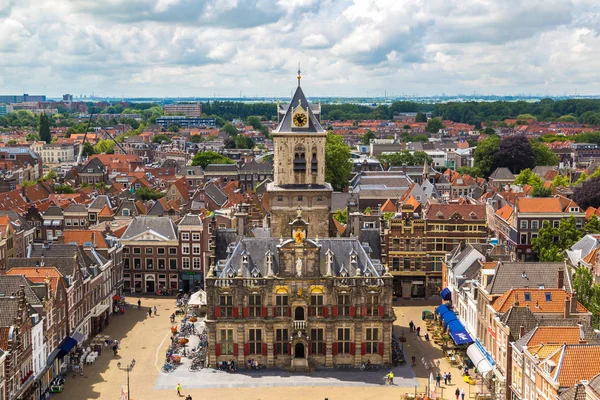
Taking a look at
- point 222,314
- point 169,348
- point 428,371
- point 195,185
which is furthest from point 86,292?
point 195,185

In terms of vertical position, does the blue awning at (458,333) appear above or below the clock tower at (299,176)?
below

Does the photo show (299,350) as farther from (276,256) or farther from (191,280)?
(191,280)

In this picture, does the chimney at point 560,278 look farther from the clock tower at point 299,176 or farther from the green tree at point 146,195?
→ the green tree at point 146,195

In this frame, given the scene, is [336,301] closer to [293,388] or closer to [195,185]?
[293,388]

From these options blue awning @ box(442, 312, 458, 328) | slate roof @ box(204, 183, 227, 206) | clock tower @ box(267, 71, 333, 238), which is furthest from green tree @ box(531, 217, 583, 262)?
slate roof @ box(204, 183, 227, 206)

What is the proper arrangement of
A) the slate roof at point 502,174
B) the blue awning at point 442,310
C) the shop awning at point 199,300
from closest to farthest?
the shop awning at point 199,300 → the blue awning at point 442,310 → the slate roof at point 502,174

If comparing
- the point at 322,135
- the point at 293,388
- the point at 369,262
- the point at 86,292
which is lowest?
the point at 293,388

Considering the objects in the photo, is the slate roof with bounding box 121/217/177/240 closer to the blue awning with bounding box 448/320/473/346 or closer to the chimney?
the blue awning with bounding box 448/320/473/346

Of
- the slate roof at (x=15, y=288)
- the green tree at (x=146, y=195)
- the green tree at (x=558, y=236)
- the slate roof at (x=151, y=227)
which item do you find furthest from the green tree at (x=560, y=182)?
the slate roof at (x=15, y=288)
